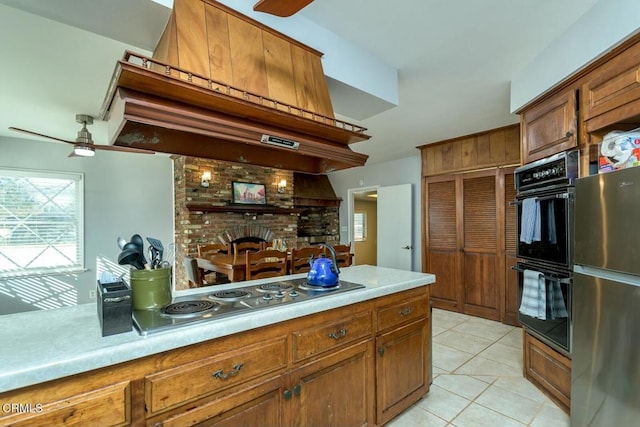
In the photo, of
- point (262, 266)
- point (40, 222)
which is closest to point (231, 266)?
point (262, 266)

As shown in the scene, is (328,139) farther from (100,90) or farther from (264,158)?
(100,90)

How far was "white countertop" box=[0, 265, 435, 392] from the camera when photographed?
84 cm

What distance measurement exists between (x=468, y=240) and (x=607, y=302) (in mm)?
2647

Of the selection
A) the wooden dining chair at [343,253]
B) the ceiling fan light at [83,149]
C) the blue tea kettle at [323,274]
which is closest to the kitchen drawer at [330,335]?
the blue tea kettle at [323,274]

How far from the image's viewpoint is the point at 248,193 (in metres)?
5.13

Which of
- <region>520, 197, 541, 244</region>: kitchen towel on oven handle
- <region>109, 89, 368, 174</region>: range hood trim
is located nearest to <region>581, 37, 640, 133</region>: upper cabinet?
<region>520, 197, 541, 244</region>: kitchen towel on oven handle

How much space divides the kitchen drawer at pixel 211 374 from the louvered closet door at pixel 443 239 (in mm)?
3612

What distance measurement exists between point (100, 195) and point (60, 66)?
9.23 feet

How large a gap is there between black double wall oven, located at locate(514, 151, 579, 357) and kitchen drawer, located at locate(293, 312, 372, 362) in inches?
53.8

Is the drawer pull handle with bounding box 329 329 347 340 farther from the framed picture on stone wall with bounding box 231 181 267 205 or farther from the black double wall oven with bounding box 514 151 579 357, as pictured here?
the framed picture on stone wall with bounding box 231 181 267 205

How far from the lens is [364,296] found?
5.48 ft

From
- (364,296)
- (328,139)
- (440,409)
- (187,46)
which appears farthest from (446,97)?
(440,409)

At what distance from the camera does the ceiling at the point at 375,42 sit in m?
1.41

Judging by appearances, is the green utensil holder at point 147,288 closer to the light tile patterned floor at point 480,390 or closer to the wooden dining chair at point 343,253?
the light tile patterned floor at point 480,390
